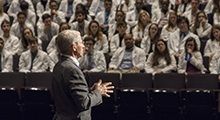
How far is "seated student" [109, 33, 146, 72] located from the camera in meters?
8.70

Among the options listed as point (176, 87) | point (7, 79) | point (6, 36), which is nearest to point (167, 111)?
point (176, 87)

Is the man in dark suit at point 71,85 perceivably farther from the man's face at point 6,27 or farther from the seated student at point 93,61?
the man's face at point 6,27

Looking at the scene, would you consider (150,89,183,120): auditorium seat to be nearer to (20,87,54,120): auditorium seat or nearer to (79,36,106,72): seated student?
(79,36,106,72): seated student

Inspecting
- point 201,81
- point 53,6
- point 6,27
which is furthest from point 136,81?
point 53,6

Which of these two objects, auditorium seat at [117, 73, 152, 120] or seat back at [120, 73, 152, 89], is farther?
seat back at [120, 73, 152, 89]

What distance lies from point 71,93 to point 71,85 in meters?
0.05

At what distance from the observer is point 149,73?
7.82 metres

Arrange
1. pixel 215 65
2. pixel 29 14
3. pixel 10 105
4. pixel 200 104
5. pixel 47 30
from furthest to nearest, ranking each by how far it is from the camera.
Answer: pixel 29 14 → pixel 47 30 → pixel 215 65 → pixel 10 105 → pixel 200 104

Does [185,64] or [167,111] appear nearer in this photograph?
[167,111]

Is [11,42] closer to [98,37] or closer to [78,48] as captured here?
[98,37]

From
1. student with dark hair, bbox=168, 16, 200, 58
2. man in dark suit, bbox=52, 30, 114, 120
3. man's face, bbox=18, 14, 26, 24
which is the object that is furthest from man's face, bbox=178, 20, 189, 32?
man in dark suit, bbox=52, 30, 114, 120

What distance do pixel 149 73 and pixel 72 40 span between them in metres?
4.37

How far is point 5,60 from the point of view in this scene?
361 inches

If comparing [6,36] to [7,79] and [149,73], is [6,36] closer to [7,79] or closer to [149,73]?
[7,79]
